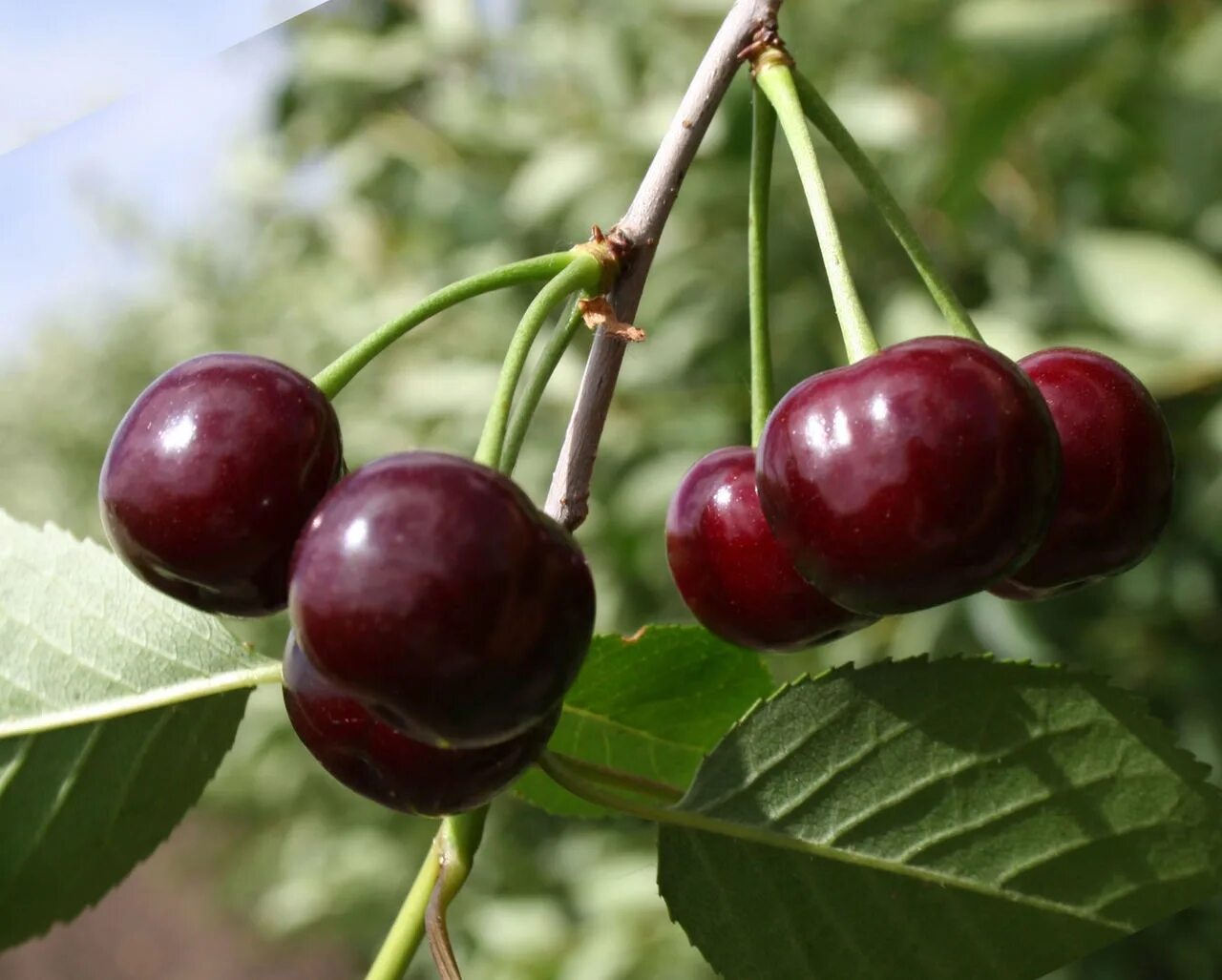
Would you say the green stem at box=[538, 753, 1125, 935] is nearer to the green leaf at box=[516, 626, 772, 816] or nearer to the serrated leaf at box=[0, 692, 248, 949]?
the green leaf at box=[516, 626, 772, 816]

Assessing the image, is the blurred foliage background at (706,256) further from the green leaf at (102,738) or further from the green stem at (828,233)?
the green leaf at (102,738)

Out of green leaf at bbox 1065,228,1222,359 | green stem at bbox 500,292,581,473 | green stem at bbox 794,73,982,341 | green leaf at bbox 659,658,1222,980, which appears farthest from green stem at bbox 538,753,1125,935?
green leaf at bbox 1065,228,1222,359

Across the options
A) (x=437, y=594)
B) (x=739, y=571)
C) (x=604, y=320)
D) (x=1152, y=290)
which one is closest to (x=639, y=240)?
(x=604, y=320)

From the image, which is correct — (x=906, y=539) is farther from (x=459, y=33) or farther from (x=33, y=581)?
(x=459, y=33)

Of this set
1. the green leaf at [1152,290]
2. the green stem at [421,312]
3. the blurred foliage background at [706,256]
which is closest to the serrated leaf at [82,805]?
the green stem at [421,312]

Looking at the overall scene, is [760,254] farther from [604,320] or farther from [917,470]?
[917,470]
